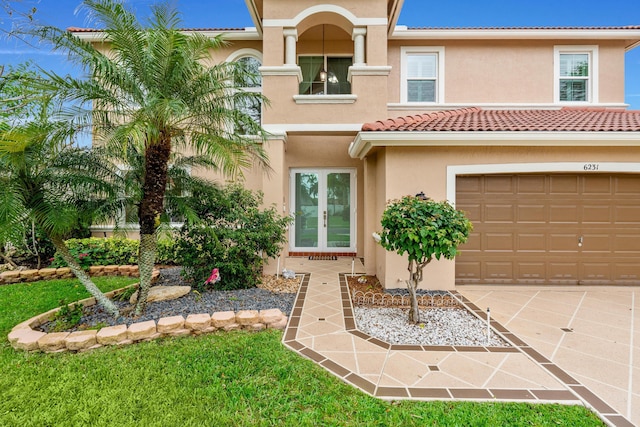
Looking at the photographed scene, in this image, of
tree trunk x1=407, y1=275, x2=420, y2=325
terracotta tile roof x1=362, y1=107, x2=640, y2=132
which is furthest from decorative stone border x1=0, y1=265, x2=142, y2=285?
terracotta tile roof x1=362, y1=107, x2=640, y2=132

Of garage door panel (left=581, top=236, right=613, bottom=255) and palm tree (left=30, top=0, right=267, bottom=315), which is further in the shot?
garage door panel (left=581, top=236, right=613, bottom=255)

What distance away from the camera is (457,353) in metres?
4.68

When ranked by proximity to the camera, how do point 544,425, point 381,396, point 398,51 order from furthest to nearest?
point 398,51, point 381,396, point 544,425

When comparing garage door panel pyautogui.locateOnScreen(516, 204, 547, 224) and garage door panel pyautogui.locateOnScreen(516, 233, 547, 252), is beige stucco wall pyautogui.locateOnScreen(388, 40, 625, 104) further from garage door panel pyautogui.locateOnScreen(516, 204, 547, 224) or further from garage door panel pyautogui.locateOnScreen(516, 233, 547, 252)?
garage door panel pyautogui.locateOnScreen(516, 233, 547, 252)

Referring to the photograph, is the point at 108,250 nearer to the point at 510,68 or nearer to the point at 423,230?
the point at 423,230

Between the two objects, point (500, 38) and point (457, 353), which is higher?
point (500, 38)

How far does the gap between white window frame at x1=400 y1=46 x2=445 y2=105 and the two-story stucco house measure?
44 millimetres

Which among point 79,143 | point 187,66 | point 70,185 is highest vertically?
point 187,66

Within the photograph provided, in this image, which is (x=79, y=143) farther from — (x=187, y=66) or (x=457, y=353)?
(x=457, y=353)

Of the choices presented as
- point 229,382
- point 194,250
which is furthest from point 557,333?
point 194,250

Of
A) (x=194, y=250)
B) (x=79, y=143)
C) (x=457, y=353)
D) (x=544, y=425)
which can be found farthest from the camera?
(x=194, y=250)

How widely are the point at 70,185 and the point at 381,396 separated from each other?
6.28m

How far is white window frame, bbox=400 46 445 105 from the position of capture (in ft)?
38.8

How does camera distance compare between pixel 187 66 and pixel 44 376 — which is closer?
pixel 44 376
